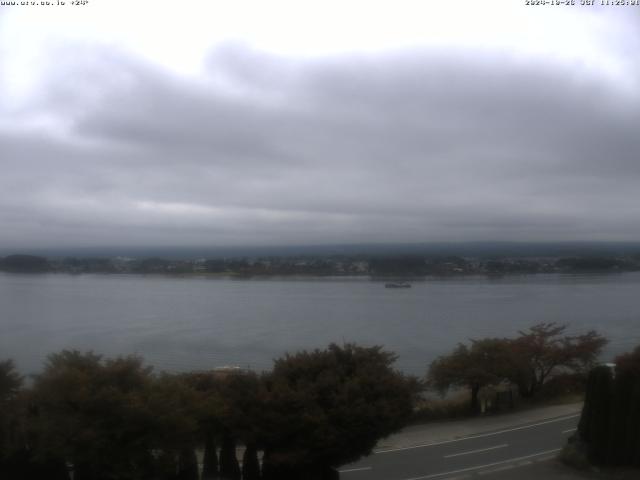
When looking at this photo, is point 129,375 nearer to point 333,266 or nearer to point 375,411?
point 375,411

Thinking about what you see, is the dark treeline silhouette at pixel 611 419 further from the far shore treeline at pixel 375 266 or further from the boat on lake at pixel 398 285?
the far shore treeline at pixel 375 266

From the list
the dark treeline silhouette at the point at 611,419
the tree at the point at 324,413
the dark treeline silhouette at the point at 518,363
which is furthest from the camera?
the dark treeline silhouette at the point at 518,363

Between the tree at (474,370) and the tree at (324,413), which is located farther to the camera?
the tree at (474,370)

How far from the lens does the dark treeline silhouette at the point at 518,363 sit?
20.4 m

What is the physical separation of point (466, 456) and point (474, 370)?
6.58m

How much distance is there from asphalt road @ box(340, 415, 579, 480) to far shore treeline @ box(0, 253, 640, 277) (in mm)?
41796

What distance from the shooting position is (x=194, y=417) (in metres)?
9.84

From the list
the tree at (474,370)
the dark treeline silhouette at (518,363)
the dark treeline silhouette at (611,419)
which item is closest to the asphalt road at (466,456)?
the dark treeline silhouette at (611,419)

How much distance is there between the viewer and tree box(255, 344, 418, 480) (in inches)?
410

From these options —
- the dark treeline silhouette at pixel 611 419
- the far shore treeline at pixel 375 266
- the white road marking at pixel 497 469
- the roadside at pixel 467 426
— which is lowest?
the roadside at pixel 467 426

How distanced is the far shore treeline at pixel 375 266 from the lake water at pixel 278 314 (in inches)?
37.5

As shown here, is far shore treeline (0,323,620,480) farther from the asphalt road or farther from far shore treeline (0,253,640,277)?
far shore treeline (0,253,640,277)

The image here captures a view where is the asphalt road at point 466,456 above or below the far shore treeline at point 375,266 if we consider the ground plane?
below

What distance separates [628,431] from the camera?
39.0 ft
